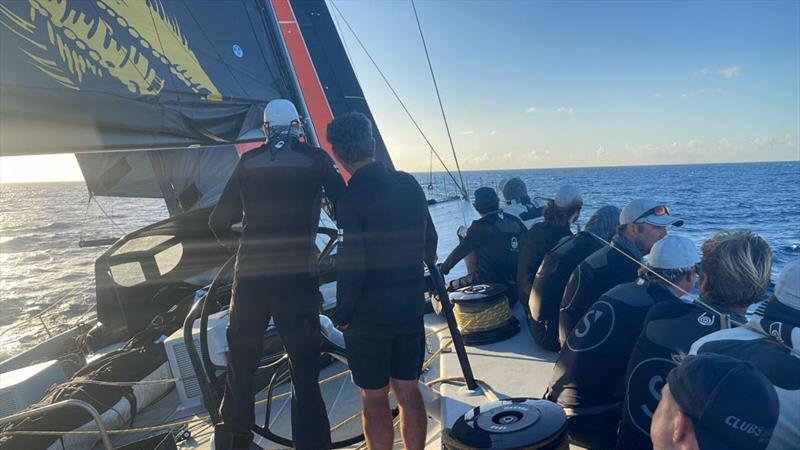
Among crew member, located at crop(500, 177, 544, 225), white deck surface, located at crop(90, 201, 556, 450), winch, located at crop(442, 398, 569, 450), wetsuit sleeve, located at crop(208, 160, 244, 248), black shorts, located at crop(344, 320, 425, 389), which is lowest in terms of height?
white deck surface, located at crop(90, 201, 556, 450)

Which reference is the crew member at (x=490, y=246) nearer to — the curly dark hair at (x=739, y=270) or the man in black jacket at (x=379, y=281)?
the man in black jacket at (x=379, y=281)

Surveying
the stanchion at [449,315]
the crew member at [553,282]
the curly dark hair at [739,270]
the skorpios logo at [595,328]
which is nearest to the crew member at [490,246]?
the crew member at [553,282]

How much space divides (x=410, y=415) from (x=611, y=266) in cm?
126

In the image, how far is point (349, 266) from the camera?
1928 mm

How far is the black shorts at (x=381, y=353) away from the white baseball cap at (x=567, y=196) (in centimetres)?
186

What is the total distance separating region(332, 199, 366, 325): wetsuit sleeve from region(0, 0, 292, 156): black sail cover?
1.44m

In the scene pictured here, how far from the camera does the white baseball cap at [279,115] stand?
2242 millimetres

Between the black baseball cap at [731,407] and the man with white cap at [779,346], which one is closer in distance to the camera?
the black baseball cap at [731,407]

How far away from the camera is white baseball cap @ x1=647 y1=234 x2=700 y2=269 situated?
208 centimetres

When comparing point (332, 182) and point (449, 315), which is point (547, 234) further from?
point (332, 182)

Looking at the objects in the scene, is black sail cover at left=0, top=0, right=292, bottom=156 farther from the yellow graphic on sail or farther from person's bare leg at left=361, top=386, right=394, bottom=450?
person's bare leg at left=361, top=386, right=394, bottom=450

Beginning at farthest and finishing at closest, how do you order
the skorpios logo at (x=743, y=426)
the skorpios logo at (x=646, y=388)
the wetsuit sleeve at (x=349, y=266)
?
1. the wetsuit sleeve at (x=349, y=266)
2. the skorpios logo at (x=646, y=388)
3. the skorpios logo at (x=743, y=426)

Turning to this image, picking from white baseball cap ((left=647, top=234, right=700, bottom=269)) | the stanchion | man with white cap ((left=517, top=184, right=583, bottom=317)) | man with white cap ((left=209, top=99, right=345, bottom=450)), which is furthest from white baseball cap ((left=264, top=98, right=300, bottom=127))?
man with white cap ((left=517, top=184, right=583, bottom=317))

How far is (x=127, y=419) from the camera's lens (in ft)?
10.9
